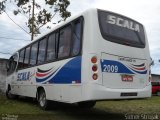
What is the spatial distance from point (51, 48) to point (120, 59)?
123 inches

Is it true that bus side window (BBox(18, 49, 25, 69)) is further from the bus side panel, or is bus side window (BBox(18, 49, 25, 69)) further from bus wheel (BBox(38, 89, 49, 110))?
the bus side panel

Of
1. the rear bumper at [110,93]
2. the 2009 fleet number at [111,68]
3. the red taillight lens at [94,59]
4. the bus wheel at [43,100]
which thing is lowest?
the bus wheel at [43,100]

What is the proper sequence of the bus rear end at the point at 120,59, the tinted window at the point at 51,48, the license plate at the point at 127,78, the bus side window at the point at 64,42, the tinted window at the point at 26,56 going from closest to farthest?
the bus rear end at the point at 120,59
the license plate at the point at 127,78
the bus side window at the point at 64,42
the tinted window at the point at 51,48
the tinted window at the point at 26,56

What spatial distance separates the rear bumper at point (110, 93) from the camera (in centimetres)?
854

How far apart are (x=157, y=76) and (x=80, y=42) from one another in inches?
1438

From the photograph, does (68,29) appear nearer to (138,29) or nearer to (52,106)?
(138,29)

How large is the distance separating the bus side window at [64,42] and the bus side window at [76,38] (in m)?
0.39

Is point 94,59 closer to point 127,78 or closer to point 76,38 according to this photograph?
point 76,38

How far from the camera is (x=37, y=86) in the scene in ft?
42.3

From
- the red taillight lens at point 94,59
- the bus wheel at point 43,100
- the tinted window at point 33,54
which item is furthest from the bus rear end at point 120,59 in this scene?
the tinted window at point 33,54

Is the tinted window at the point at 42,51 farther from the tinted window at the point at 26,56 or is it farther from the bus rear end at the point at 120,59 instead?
the bus rear end at the point at 120,59

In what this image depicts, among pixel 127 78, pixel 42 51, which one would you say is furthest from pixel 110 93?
pixel 42 51

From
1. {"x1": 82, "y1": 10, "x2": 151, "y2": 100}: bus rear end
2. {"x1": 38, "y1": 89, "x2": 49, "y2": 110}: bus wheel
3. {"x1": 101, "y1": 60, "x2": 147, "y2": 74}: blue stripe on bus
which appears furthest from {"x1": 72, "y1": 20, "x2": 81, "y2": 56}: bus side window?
{"x1": 38, "y1": 89, "x2": 49, "y2": 110}: bus wheel

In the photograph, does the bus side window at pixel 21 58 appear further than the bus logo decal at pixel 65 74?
Yes
